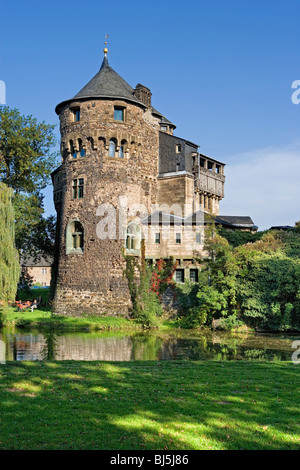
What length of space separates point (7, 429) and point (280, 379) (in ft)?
23.4

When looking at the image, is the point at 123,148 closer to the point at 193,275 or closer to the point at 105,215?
the point at 105,215

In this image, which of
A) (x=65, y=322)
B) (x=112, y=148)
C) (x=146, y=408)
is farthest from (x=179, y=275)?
(x=146, y=408)

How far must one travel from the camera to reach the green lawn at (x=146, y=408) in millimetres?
6797

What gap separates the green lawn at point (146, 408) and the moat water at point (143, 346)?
475cm

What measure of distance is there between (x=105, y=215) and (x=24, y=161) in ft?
24.1

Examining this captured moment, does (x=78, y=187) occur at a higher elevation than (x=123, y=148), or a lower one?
lower

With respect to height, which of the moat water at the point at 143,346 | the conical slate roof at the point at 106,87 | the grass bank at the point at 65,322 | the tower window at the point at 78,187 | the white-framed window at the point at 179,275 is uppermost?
the conical slate roof at the point at 106,87

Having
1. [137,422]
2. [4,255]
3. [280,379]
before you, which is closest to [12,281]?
[4,255]

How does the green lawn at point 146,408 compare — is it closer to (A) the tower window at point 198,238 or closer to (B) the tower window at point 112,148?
(A) the tower window at point 198,238

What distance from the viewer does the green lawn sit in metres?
6.80

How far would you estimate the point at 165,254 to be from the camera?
31.6 metres

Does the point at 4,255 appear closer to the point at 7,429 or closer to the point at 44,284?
the point at 7,429

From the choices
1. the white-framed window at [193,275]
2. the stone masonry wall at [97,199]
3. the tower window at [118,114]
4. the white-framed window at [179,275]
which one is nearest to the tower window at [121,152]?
the stone masonry wall at [97,199]

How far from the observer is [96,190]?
30.8 metres
